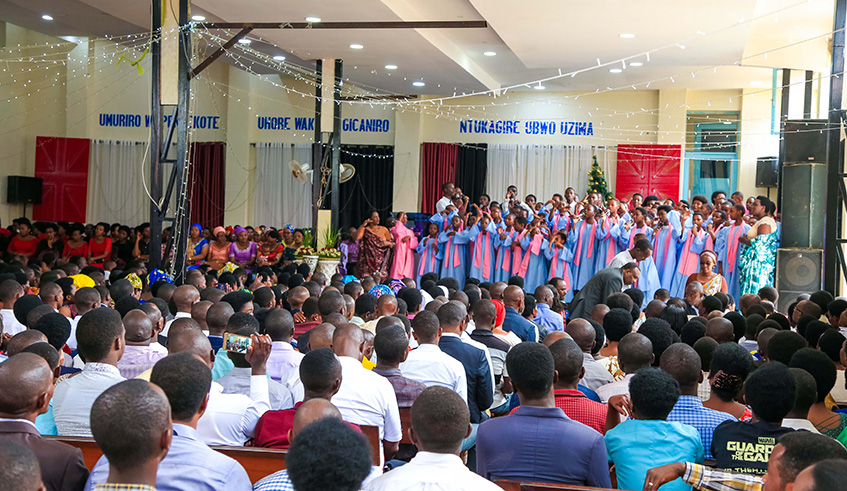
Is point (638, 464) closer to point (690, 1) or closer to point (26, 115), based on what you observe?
point (690, 1)

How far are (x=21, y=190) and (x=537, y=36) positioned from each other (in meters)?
10.7

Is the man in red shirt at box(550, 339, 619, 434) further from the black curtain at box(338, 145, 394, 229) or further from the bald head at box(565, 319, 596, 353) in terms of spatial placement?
the black curtain at box(338, 145, 394, 229)

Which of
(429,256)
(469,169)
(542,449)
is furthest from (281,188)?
(542,449)

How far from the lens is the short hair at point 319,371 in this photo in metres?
3.36

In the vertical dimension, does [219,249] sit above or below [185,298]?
above

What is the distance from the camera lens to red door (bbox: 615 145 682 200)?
16.9 metres

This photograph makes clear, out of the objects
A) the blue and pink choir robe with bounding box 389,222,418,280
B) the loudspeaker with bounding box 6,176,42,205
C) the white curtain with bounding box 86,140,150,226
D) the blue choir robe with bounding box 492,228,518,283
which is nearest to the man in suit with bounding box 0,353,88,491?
the blue choir robe with bounding box 492,228,518,283

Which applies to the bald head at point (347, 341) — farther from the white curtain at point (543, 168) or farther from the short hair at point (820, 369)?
the white curtain at point (543, 168)

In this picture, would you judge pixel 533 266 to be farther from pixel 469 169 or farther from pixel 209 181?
pixel 209 181

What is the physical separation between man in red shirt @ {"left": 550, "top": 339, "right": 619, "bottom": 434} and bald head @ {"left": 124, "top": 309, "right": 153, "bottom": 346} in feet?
7.22

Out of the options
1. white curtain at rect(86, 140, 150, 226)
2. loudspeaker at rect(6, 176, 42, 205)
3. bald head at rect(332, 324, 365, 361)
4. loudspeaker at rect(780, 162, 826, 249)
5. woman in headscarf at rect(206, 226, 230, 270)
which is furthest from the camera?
white curtain at rect(86, 140, 150, 226)

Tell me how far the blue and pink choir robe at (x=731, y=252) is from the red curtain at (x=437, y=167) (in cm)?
731

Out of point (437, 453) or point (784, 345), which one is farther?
point (784, 345)

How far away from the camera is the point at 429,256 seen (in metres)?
14.1
